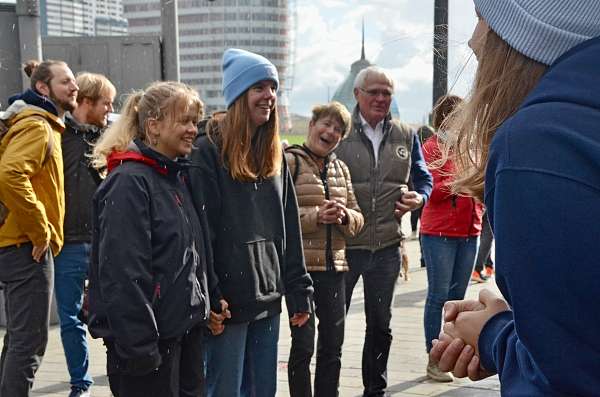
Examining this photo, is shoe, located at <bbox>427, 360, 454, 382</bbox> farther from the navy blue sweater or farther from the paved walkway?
the navy blue sweater

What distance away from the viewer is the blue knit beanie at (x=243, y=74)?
4.00 m

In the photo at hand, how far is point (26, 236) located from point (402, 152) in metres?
2.50

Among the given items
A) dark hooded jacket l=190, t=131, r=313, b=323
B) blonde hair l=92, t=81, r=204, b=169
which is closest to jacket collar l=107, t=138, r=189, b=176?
blonde hair l=92, t=81, r=204, b=169

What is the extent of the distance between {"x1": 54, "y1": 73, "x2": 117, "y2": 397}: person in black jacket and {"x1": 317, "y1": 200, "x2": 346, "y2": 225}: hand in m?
1.60

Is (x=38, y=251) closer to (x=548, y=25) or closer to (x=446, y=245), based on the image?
(x=446, y=245)

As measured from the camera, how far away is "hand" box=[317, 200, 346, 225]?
4.68 meters

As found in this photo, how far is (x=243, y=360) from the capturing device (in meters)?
3.94

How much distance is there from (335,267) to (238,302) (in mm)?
1050

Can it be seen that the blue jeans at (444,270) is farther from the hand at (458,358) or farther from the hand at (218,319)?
the hand at (458,358)

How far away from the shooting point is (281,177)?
166 inches

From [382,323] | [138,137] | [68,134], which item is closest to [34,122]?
[68,134]

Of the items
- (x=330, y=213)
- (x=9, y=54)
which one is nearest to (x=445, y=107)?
(x=330, y=213)

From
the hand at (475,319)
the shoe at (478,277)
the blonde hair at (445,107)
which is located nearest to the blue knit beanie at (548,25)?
the blonde hair at (445,107)

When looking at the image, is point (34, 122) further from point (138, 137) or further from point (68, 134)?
point (138, 137)
